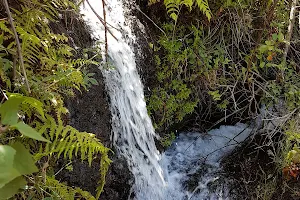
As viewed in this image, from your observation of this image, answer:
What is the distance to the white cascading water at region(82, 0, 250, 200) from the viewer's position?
101 inches

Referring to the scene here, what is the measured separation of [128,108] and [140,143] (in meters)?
0.30

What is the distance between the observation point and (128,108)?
2727 millimetres

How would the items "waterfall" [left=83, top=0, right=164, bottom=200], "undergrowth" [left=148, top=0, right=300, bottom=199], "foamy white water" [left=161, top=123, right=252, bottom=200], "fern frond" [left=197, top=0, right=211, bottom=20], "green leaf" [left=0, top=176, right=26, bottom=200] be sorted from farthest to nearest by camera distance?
"undergrowth" [left=148, top=0, right=300, bottom=199], "foamy white water" [left=161, top=123, right=252, bottom=200], "waterfall" [left=83, top=0, right=164, bottom=200], "fern frond" [left=197, top=0, right=211, bottom=20], "green leaf" [left=0, top=176, right=26, bottom=200]

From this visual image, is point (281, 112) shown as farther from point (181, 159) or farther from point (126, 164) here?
point (126, 164)

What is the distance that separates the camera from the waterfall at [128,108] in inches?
100

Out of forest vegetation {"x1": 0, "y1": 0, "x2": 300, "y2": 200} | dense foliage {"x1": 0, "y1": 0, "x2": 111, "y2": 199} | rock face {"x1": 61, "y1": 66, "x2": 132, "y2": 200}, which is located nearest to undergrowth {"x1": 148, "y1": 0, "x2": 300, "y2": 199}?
forest vegetation {"x1": 0, "y1": 0, "x2": 300, "y2": 200}

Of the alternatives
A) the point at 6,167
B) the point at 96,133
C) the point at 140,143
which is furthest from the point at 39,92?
the point at 140,143

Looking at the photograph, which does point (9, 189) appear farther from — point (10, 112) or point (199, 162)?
point (199, 162)

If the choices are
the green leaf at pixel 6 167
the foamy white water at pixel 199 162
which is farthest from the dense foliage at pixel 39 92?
the foamy white water at pixel 199 162

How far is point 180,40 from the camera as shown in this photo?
3.49 metres

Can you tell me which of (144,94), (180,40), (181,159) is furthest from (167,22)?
(181,159)

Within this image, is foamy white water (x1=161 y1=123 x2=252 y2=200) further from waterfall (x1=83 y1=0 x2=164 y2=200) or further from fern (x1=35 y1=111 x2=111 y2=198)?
fern (x1=35 y1=111 x2=111 y2=198)

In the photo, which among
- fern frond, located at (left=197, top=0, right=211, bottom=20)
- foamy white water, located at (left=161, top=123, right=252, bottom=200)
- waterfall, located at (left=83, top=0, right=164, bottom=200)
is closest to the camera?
fern frond, located at (left=197, top=0, right=211, bottom=20)

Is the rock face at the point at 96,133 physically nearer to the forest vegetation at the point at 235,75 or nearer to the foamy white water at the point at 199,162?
the foamy white water at the point at 199,162
